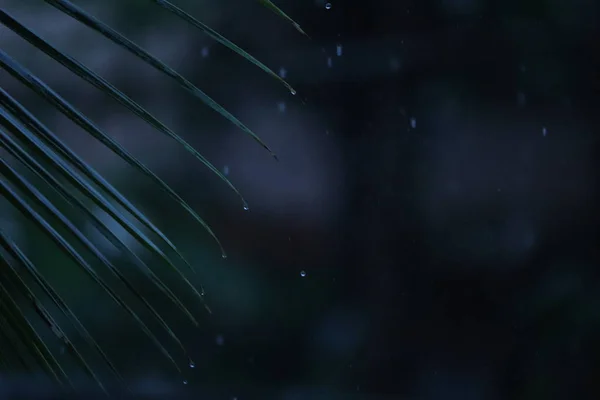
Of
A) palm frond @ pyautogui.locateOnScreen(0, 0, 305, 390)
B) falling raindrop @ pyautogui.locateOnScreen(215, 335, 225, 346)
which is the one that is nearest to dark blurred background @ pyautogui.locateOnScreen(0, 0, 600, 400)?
falling raindrop @ pyautogui.locateOnScreen(215, 335, 225, 346)

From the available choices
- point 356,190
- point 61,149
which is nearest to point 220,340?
point 356,190

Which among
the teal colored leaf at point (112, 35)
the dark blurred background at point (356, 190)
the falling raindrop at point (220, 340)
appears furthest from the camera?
the falling raindrop at point (220, 340)

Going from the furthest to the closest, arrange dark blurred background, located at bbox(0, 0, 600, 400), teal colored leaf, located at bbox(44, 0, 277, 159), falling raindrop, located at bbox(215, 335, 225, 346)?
falling raindrop, located at bbox(215, 335, 225, 346)
dark blurred background, located at bbox(0, 0, 600, 400)
teal colored leaf, located at bbox(44, 0, 277, 159)

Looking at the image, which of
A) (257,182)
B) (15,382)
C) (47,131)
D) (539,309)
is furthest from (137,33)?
(47,131)

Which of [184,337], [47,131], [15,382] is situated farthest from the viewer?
[184,337]

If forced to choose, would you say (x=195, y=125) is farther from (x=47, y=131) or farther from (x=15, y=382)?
(x=47, y=131)

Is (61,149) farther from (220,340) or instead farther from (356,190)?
(220,340)

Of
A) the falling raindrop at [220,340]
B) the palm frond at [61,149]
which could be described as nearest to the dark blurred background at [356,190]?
the falling raindrop at [220,340]

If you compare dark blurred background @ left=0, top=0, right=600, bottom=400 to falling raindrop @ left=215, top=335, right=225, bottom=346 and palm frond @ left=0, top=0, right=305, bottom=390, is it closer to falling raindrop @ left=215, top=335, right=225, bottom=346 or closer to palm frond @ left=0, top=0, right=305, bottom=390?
falling raindrop @ left=215, top=335, right=225, bottom=346

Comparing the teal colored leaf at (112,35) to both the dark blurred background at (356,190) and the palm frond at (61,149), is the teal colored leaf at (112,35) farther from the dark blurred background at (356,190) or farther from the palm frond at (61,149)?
the dark blurred background at (356,190)
